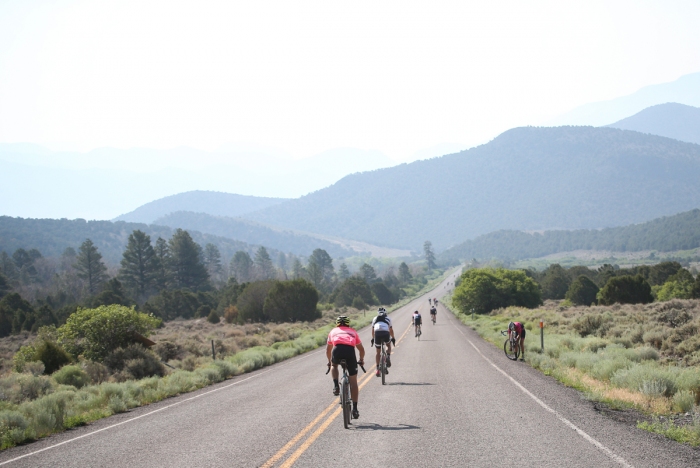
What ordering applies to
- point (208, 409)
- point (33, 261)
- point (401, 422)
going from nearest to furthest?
point (401, 422) → point (208, 409) → point (33, 261)

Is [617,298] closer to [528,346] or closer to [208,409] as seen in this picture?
[528,346]

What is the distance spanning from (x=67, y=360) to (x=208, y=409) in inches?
743

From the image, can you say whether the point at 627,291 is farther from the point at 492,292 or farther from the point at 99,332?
the point at 99,332

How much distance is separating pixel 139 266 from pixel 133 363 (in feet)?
281

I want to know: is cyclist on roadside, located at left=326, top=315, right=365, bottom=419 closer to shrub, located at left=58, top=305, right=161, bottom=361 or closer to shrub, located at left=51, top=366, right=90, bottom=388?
shrub, located at left=51, top=366, right=90, bottom=388

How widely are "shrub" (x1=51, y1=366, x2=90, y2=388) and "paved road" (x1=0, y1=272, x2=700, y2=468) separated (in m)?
10.8

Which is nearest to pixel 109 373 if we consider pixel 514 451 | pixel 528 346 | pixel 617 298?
pixel 528 346

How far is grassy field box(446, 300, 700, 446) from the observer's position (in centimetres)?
1066

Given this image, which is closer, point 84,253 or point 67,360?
point 67,360

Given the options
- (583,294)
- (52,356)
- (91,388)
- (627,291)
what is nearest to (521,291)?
(627,291)

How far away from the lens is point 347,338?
33.8 ft

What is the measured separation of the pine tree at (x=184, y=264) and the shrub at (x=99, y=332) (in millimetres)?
85389

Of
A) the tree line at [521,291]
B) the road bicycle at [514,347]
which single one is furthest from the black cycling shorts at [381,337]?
the tree line at [521,291]

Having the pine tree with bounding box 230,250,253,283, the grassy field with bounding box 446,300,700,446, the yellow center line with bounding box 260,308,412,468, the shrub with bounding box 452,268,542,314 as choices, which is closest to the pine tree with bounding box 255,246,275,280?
the pine tree with bounding box 230,250,253,283
